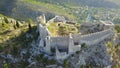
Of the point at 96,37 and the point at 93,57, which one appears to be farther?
the point at 96,37

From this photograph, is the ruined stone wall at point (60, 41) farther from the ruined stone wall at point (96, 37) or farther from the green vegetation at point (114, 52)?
the green vegetation at point (114, 52)

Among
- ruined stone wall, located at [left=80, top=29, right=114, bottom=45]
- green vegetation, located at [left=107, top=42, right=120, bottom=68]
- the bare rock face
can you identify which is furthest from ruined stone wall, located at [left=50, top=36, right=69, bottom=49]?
green vegetation, located at [left=107, top=42, right=120, bottom=68]

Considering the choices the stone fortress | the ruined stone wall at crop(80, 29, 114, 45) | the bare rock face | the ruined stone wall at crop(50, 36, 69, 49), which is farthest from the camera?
the ruined stone wall at crop(80, 29, 114, 45)

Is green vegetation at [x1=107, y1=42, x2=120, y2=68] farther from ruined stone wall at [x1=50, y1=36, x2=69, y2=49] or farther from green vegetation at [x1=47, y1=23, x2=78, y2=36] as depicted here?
ruined stone wall at [x1=50, y1=36, x2=69, y2=49]

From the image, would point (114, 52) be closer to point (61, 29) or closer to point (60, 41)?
point (60, 41)

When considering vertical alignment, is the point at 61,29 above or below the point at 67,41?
above

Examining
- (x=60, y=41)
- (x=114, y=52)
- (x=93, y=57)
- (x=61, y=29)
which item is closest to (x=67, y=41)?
(x=60, y=41)

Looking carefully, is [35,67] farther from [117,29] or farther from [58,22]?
[117,29]

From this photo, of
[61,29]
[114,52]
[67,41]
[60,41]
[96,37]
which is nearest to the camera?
[67,41]

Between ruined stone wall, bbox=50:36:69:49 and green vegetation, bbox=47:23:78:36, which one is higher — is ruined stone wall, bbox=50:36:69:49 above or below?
below

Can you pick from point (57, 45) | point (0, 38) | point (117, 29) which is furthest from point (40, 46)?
point (117, 29)
